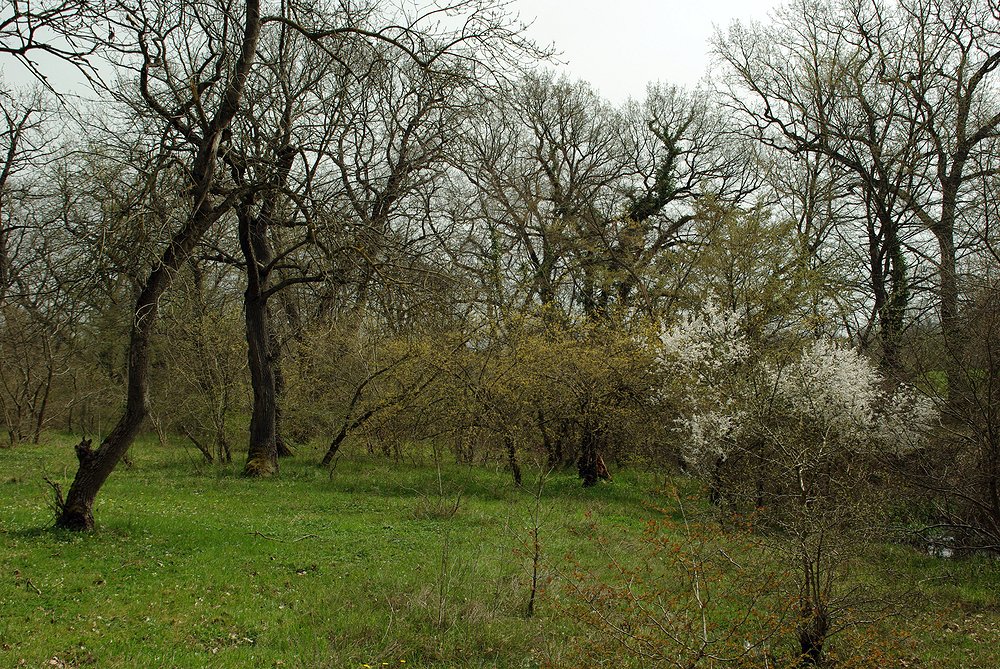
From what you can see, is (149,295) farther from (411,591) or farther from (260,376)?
(260,376)

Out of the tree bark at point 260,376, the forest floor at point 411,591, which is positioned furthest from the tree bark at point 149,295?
the tree bark at point 260,376

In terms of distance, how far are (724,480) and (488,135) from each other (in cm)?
1518

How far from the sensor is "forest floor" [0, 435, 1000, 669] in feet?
17.1

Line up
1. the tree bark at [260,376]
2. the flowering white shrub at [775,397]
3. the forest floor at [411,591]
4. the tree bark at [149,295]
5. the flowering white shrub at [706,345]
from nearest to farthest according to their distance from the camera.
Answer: the forest floor at [411,591] → the tree bark at [149,295] → the flowering white shrub at [775,397] → the tree bark at [260,376] → the flowering white shrub at [706,345]

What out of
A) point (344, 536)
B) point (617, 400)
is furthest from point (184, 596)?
point (617, 400)

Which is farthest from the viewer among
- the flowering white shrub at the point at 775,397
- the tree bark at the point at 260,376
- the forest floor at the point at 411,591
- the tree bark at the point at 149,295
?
the tree bark at the point at 260,376

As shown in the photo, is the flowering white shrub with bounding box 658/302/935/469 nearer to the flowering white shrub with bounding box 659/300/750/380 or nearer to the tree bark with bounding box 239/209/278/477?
the flowering white shrub with bounding box 659/300/750/380

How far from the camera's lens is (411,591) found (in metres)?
6.70

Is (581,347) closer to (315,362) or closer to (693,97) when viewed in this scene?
(315,362)

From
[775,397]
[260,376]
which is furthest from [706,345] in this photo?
[260,376]

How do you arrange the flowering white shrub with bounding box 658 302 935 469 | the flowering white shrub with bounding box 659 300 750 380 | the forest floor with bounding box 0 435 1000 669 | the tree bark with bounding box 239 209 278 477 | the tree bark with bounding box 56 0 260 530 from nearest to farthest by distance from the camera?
the forest floor with bounding box 0 435 1000 669, the tree bark with bounding box 56 0 260 530, the flowering white shrub with bounding box 658 302 935 469, the tree bark with bounding box 239 209 278 477, the flowering white shrub with bounding box 659 300 750 380

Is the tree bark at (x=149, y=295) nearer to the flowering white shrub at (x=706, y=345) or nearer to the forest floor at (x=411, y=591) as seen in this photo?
the forest floor at (x=411, y=591)

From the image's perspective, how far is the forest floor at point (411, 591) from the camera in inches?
205

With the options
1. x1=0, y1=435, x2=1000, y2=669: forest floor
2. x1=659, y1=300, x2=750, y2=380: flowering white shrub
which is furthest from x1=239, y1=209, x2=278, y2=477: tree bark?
x1=659, y1=300, x2=750, y2=380: flowering white shrub
